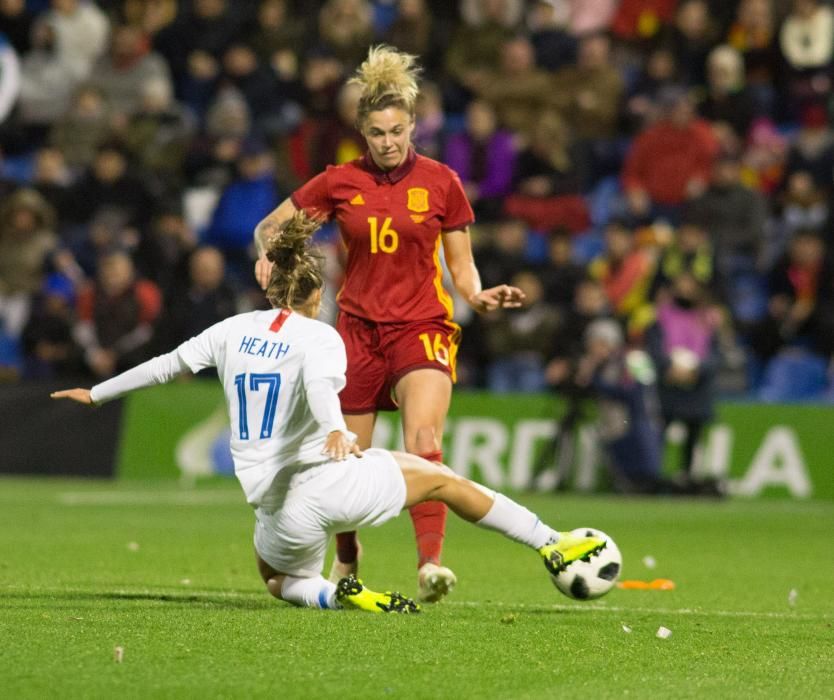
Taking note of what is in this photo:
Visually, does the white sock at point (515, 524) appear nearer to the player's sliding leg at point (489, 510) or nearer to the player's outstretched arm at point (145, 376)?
the player's sliding leg at point (489, 510)

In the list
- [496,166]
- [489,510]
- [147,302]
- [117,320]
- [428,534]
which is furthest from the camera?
[496,166]

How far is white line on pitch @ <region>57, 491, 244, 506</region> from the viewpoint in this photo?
14.3 m

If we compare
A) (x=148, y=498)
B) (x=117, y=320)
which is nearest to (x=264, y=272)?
(x=148, y=498)

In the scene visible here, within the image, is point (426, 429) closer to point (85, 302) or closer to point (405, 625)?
point (405, 625)

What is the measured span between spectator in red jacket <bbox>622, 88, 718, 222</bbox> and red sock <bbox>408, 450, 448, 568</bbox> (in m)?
10.4

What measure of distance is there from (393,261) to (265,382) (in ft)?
4.37

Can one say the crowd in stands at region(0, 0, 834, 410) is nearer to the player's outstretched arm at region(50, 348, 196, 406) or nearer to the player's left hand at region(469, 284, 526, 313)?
the player's left hand at region(469, 284, 526, 313)

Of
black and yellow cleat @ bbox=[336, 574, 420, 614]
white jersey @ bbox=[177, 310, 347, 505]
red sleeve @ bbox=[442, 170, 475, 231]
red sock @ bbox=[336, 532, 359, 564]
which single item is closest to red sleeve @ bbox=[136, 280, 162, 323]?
red sock @ bbox=[336, 532, 359, 564]

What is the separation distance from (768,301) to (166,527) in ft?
26.3

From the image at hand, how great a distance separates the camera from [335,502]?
6695mm

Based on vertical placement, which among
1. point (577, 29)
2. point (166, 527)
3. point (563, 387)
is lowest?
point (166, 527)

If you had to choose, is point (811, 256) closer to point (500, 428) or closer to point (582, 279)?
point (582, 279)

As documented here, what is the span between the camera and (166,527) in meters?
12.1

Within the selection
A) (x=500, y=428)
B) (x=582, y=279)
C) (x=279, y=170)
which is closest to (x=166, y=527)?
(x=500, y=428)
